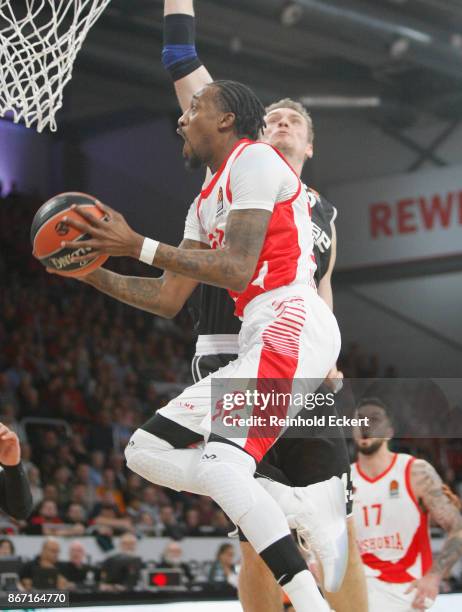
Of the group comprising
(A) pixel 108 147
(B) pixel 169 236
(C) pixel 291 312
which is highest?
(A) pixel 108 147

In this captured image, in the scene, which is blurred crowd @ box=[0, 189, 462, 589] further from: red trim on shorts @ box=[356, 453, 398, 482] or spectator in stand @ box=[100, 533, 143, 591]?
red trim on shorts @ box=[356, 453, 398, 482]

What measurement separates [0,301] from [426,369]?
29.9 feet

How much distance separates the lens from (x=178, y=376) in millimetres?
15289

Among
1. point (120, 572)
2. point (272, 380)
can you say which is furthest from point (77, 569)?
point (272, 380)

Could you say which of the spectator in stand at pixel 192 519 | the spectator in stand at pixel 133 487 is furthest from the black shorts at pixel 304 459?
the spectator in stand at pixel 133 487

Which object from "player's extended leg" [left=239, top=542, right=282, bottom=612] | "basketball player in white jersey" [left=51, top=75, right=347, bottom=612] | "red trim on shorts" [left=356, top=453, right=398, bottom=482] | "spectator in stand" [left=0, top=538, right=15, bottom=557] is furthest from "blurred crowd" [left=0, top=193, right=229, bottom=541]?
"basketball player in white jersey" [left=51, top=75, right=347, bottom=612]

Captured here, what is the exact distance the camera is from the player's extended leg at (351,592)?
4.16 metres

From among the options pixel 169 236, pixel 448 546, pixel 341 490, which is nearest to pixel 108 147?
pixel 169 236

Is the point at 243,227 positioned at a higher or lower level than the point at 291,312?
higher

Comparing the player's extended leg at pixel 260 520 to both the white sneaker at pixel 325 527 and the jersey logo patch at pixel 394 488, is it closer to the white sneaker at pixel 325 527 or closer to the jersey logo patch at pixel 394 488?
the white sneaker at pixel 325 527

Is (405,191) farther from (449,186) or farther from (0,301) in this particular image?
(0,301)

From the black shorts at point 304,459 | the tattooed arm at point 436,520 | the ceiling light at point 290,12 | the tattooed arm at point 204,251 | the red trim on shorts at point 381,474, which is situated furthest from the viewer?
the ceiling light at point 290,12

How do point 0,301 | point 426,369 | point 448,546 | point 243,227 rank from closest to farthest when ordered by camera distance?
point 243,227, point 448,546, point 0,301, point 426,369

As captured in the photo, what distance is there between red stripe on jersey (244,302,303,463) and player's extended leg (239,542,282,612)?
2.58 feet
